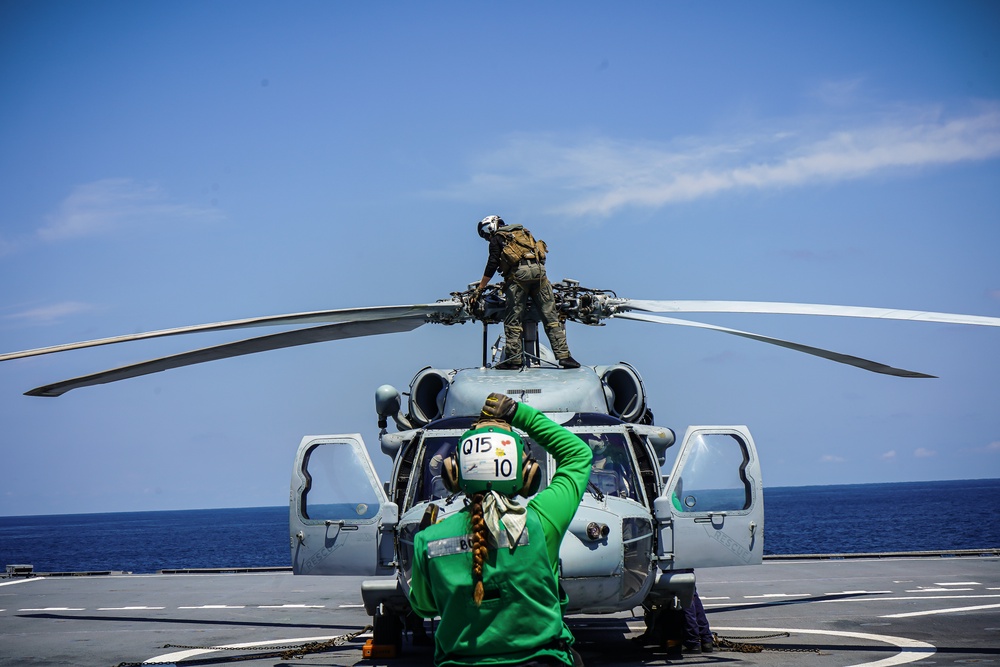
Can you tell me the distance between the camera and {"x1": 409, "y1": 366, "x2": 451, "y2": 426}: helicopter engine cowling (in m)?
11.2

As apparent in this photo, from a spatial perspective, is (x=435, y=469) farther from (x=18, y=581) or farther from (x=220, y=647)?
(x=18, y=581)

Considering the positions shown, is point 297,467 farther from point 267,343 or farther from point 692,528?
point 692,528

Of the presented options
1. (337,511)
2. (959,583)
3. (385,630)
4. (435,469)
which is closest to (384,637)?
(385,630)

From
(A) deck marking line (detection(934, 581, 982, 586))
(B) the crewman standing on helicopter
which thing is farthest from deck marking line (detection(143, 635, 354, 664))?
(A) deck marking line (detection(934, 581, 982, 586))

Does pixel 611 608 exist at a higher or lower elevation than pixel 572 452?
lower

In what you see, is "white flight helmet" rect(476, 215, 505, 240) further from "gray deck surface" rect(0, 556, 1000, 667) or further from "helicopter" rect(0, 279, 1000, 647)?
"gray deck surface" rect(0, 556, 1000, 667)

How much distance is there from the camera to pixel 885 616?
12.6 meters

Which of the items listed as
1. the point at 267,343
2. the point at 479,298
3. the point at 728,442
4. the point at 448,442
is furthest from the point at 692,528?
the point at 267,343

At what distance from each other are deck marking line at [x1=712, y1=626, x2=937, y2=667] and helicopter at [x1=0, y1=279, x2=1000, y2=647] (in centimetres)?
136

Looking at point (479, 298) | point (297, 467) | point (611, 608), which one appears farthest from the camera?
point (479, 298)

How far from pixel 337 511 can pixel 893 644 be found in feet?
17.8

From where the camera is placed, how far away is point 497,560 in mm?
3648

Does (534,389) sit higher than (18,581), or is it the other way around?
(534,389)

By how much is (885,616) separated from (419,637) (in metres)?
5.50
